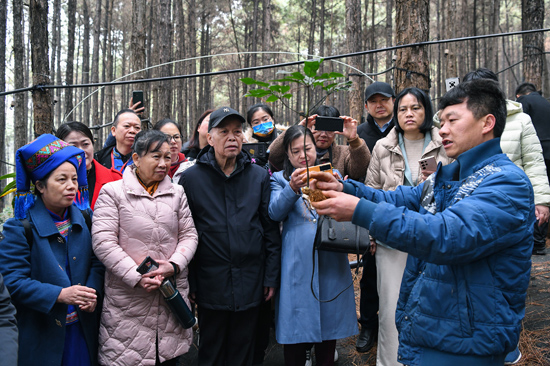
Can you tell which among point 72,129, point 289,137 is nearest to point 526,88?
point 289,137

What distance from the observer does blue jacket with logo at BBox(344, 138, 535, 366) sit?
1.49 metres

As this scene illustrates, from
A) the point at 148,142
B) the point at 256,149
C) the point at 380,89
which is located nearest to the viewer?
the point at 148,142

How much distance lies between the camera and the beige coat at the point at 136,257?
253cm

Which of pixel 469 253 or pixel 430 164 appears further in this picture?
pixel 430 164

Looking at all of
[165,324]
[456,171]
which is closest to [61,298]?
[165,324]

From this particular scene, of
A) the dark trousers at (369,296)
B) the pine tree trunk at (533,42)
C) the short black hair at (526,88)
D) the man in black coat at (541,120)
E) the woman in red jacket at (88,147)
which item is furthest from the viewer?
the pine tree trunk at (533,42)

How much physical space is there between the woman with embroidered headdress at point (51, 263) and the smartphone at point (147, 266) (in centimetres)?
29

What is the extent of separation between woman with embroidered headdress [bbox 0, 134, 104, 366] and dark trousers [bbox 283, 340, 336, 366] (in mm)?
1318

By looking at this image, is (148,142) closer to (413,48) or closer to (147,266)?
(147,266)

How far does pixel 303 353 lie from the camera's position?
3.01m

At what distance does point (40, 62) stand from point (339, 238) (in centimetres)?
359

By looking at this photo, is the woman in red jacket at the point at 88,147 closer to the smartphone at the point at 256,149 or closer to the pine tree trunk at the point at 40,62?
the pine tree trunk at the point at 40,62

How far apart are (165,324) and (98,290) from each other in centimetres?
49

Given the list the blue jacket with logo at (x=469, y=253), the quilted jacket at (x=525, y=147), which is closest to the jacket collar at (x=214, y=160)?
the blue jacket with logo at (x=469, y=253)
